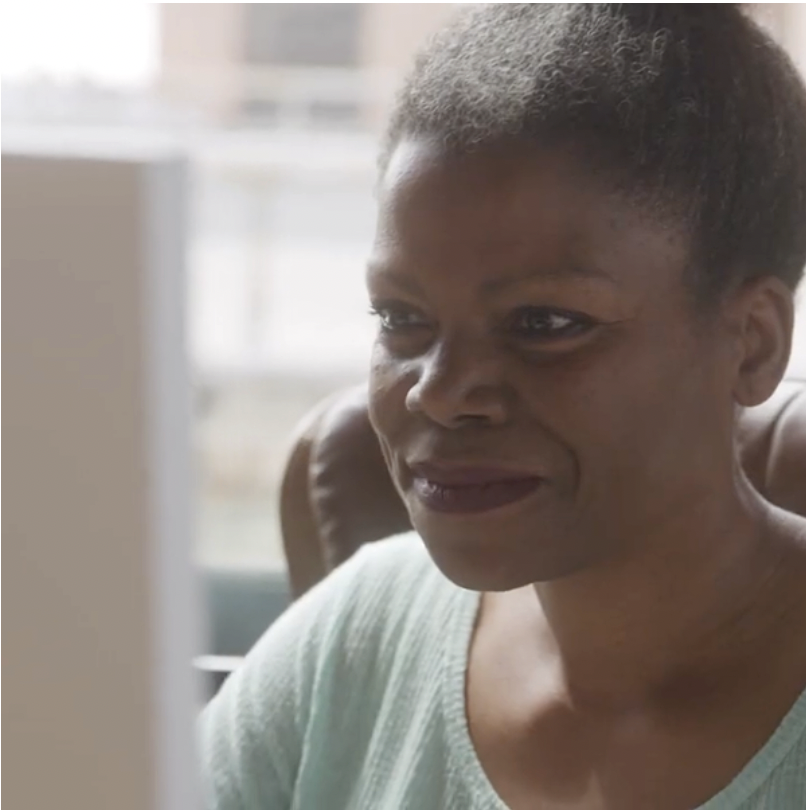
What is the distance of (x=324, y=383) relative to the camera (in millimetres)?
3139

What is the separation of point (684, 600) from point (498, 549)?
155 millimetres

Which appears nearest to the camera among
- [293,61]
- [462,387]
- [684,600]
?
[462,387]

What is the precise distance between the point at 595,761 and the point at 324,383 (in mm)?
2303

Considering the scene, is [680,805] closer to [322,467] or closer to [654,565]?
[654,565]

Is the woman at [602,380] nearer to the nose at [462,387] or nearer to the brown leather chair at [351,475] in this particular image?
the nose at [462,387]

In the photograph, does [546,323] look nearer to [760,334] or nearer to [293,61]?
[760,334]

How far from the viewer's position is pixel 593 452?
0.78 meters

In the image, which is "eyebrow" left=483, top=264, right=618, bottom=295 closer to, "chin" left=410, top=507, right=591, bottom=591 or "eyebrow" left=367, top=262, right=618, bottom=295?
"eyebrow" left=367, top=262, right=618, bottom=295

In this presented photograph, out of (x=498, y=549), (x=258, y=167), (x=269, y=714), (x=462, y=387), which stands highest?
(x=462, y=387)

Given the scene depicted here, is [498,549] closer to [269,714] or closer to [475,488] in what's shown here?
[475,488]

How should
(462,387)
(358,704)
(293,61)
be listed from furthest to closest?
(293,61) < (358,704) < (462,387)

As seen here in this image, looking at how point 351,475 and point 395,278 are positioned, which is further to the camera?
point 351,475

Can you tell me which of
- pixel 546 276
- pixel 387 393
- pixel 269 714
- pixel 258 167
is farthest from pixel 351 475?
pixel 258 167

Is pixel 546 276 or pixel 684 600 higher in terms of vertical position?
pixel 546 276
